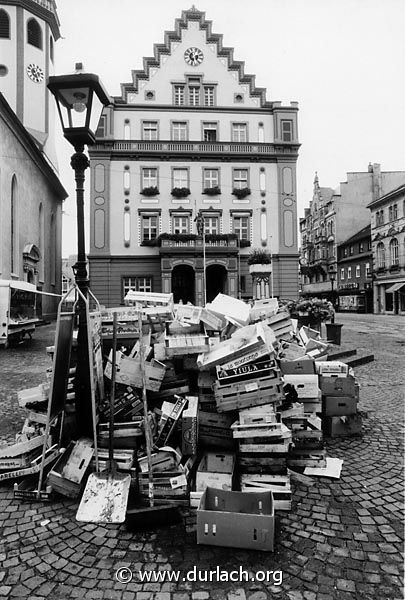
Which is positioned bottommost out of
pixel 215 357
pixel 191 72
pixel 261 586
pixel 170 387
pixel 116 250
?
pixel 261 586

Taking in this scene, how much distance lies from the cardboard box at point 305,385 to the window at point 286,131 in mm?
31707

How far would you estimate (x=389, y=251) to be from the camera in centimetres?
4541

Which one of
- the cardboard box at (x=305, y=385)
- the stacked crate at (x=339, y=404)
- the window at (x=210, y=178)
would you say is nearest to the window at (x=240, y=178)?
the window at (x=210, y=178)

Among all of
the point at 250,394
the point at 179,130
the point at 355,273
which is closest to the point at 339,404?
the point at 250,394

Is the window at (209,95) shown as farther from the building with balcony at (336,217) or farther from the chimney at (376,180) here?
the chimney at (376,180)

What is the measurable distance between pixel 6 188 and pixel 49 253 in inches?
512

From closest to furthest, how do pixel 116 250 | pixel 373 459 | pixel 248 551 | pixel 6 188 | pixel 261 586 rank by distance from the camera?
pixel 261 586 → pixel 248 551 → pixel 373 459 → pixel 6 188 → pixel 116 250

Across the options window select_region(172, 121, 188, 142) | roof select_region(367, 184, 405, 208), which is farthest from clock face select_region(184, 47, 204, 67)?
roof select_region(367, 184, 405, 208)

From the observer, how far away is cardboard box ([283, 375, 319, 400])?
16.8ft

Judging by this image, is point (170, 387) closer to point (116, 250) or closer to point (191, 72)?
point (116, 250)

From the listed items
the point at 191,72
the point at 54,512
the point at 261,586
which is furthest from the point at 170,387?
the point at 191,72

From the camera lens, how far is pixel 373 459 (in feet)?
16.3

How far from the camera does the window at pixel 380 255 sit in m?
46.7

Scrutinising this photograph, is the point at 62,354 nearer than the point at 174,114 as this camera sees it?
Yes
